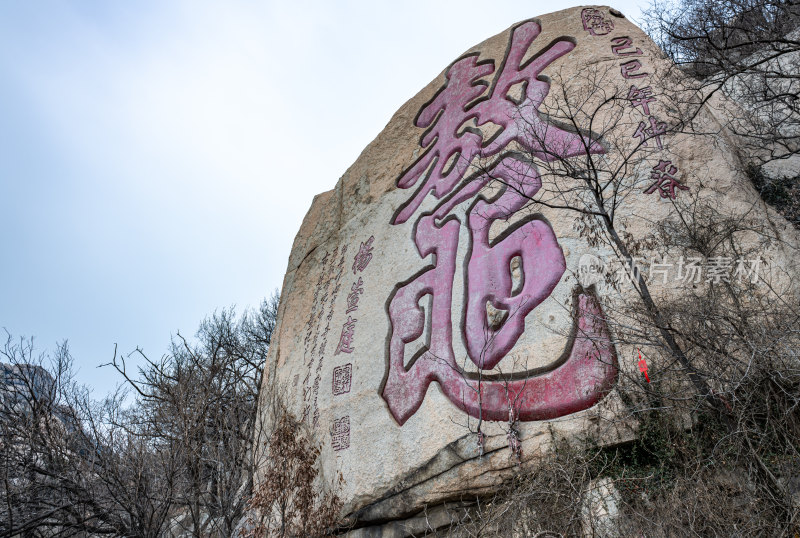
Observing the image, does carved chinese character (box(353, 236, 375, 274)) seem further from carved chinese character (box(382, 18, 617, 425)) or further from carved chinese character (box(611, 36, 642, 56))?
carved chinese character (box(611, 36, 642, 56))

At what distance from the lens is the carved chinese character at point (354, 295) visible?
5.86 metres

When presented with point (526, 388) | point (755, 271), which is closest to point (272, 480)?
point (526, 388)

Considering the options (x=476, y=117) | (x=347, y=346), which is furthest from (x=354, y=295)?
(x=476, y=117)

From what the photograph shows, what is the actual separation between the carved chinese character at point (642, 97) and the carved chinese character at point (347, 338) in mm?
3413

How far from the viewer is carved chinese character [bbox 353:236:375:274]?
6115 mm

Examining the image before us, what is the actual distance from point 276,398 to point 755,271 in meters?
4.72

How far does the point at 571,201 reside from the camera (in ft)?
15.2

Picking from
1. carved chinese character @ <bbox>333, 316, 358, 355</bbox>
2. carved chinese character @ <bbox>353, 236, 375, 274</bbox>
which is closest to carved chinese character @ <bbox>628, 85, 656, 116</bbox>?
carved chinese character @ <bbox>353, 236, 375, 274</bbox>

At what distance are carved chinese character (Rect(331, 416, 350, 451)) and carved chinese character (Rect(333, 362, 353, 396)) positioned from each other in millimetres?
291

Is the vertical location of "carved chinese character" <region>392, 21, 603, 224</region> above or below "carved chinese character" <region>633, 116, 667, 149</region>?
above

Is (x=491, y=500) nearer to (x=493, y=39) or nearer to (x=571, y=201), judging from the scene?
(x=571, y=201)

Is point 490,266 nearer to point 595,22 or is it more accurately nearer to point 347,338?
point 347,338

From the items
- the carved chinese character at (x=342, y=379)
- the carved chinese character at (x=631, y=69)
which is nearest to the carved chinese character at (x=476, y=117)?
the carved chinese character at (x=631, y=69)

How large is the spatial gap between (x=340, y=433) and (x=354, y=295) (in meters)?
1.54
